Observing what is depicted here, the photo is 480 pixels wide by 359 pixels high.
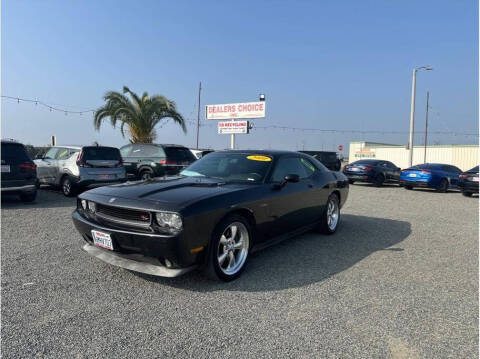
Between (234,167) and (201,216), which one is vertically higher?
(234,167)

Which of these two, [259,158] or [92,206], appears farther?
[259,158]

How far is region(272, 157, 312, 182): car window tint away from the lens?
4.62 meters

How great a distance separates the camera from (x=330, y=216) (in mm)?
5984

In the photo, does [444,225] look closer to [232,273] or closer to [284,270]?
[284,270]

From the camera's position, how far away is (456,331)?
276cm

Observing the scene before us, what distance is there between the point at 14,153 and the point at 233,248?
264 inches

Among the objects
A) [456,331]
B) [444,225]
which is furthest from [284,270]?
[444,225]

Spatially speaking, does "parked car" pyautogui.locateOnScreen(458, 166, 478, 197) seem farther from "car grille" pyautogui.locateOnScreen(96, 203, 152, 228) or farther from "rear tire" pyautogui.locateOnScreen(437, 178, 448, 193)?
"car grille" pyautogui.locateOnScreen(96, 203, 152, 228)

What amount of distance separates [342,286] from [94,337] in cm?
236

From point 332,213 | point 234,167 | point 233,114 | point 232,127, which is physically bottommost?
point 332,213

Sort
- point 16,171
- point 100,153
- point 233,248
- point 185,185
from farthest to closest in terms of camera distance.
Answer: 1. point 100,153
2. point 16,171
3. point 185,185
4. point 233,248

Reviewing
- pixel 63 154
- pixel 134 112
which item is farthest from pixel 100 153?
pixel 134 112

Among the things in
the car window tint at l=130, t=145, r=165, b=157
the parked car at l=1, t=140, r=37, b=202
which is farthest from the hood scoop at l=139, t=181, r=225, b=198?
the car window tint at l=130, t=145, r=165, b=157

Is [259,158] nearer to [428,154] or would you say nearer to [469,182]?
[469,182]
